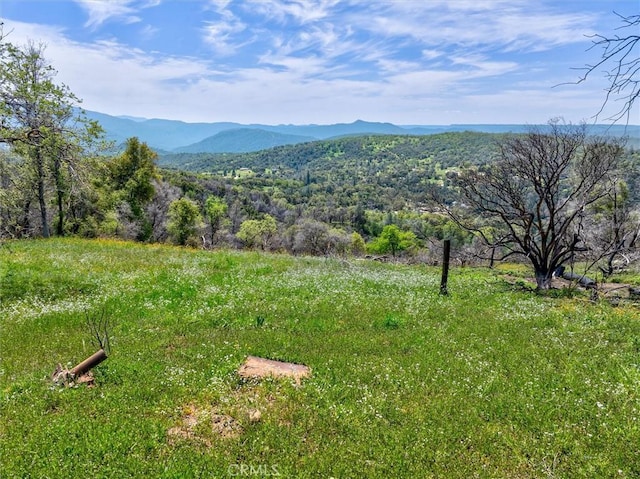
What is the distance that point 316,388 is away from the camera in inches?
323

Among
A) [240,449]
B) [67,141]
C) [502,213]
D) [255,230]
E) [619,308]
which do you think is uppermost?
[67,141]

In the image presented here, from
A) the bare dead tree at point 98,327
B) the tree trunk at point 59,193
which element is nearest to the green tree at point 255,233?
the tree trunk at point 59,193

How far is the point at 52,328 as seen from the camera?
11289 millimetres

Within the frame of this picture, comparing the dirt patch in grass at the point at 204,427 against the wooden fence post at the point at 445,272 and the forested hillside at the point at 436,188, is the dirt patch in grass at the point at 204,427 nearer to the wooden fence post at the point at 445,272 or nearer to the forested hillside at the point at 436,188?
the forested hillside at the point at 436,188

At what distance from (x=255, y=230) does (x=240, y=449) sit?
8396 centimetres

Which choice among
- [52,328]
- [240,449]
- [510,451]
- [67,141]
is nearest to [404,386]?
[510,451]

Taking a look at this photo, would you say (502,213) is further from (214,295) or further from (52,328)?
(52,328)

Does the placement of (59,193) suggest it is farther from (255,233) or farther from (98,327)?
(255,233)

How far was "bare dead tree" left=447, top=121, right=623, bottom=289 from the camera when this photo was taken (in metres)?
21.0

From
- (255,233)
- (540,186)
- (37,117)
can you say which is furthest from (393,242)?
(37,117)

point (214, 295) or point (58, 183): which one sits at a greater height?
point (58, 183)

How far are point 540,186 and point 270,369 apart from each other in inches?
768

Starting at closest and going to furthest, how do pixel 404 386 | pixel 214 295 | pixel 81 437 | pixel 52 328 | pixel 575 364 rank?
pixel 81 437, pixel 404 386, pixel 575 364, pixel 52 328, pixel 214 295

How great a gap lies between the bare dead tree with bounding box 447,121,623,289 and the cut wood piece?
16.1m
